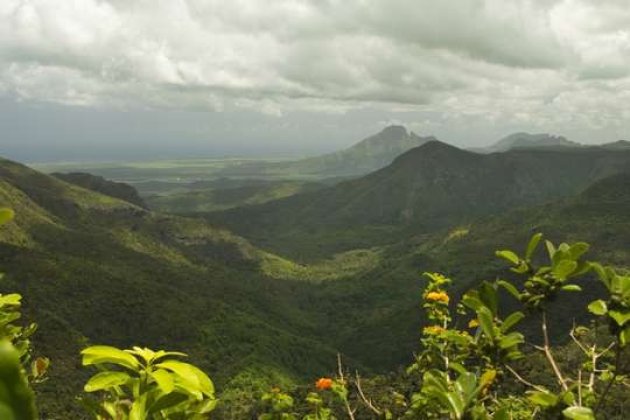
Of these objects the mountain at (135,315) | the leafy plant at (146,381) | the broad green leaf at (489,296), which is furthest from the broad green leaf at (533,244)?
the mountain at (135,315)

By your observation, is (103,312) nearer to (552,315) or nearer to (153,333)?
(153,333)

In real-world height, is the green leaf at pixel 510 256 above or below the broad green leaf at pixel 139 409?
above

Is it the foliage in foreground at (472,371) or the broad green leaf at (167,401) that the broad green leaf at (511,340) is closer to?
the foliage in foreground at (472,371)

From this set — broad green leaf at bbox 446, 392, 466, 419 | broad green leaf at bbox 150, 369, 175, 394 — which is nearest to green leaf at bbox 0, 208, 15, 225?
broad green leaf at bbox 150, 369, 175, 394

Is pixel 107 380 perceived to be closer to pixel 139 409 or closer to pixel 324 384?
pixel 139 409

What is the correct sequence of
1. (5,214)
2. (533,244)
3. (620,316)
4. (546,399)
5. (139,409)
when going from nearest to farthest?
1. (5,214)
2. (139,409)
3. (546,399)
4. (620,316)
5. (533,244)

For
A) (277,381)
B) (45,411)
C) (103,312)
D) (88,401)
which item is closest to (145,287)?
(103,312)

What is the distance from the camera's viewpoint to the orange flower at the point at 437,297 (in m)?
7.23

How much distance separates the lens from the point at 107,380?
256cm

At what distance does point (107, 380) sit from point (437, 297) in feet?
17.6

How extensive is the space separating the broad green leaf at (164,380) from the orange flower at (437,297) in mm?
5334

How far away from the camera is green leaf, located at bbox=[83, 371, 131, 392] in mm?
2529

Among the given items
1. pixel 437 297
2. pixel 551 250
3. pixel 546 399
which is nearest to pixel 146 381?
pixel 546 399

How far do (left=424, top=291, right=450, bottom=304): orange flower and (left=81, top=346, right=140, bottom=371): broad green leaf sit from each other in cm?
536
